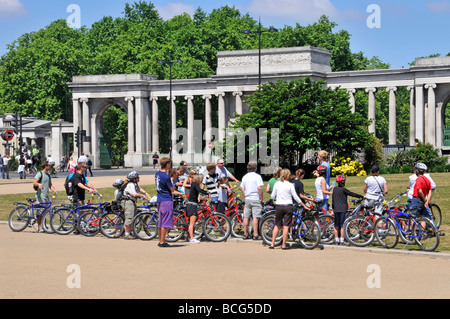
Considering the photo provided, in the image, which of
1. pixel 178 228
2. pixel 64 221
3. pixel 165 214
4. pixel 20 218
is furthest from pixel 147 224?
pixel 20 218

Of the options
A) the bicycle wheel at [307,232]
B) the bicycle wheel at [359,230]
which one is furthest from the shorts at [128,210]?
the bicycle wheel at [359,230]

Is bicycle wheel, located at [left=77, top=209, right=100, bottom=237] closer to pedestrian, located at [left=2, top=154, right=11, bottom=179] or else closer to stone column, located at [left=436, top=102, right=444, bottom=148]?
pedestrian, located at [left=2, top=154, right=11, bottom=179]

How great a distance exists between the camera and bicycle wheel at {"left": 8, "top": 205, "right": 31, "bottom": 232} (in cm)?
2461

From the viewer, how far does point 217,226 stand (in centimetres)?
2167

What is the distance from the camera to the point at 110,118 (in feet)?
316

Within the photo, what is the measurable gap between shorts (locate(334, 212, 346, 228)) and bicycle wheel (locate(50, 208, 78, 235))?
7.05 meters

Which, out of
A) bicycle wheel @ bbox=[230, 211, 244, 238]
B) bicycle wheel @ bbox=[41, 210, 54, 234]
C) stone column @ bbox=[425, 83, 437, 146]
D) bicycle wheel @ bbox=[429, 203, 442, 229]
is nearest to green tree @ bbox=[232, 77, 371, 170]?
stone column @ bbox=[425, 83, 437, 146]

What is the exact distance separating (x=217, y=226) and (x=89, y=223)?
3.65 metres

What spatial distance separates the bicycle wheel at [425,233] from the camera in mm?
18859

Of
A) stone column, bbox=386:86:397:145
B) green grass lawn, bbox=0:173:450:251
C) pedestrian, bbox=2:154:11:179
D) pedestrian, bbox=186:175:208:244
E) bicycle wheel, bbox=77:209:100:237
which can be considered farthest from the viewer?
stone column, bbox=386:86:397:145

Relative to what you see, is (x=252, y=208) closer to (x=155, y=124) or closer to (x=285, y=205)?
(x=285, y=205)
